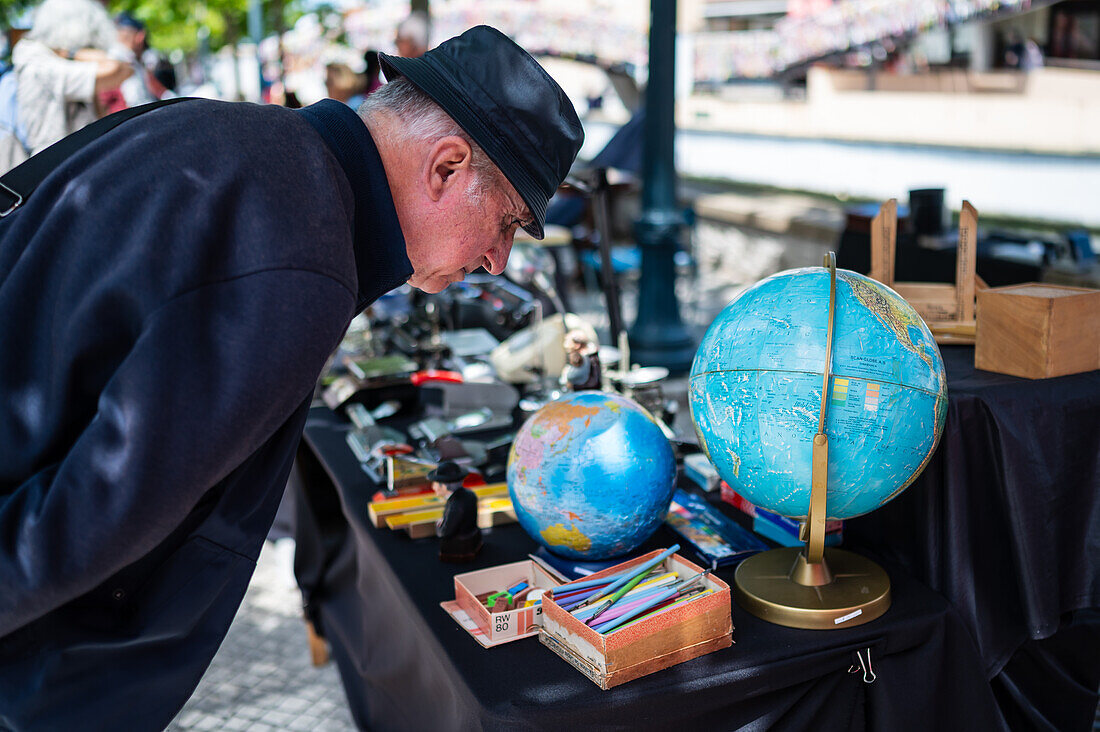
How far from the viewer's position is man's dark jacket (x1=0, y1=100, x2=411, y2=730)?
40.6 inches

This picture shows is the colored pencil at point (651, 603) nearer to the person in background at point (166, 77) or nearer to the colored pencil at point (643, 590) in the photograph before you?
the colored pencil at point (643, 590)

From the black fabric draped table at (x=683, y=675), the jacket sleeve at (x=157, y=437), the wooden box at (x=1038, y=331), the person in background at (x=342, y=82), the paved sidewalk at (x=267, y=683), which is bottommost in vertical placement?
the paved sidewalk at (x=267, y=683)

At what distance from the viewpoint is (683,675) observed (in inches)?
59.4

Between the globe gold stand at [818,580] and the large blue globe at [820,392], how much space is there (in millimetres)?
23

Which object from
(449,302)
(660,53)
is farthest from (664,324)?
(449,302)

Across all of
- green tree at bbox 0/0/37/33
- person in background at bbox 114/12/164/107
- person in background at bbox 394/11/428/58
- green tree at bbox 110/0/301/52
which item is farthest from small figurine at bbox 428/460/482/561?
green tree at bbox 0/0/37/33

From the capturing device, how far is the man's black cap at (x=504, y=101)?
1.29 m

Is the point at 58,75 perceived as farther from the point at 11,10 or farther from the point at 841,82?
the point at 11,10

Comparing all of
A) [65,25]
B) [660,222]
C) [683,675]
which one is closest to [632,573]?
[683,675]

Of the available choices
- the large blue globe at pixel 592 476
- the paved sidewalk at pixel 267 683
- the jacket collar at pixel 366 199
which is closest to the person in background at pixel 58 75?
the paved sidewalk at pixel 267 683

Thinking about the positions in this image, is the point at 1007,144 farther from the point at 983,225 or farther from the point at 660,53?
the point at 660,53

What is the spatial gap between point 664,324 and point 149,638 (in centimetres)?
457

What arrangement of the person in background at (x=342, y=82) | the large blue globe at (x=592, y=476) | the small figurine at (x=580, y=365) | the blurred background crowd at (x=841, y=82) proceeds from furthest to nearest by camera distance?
the blurred background crowd at (x=841, y=82), the person in background at (x=342, y=82), the small figurine at (x=580, y=365), the large blue globe at (x=592, y=476)

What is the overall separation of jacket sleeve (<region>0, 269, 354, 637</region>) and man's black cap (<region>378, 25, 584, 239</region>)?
37cm
